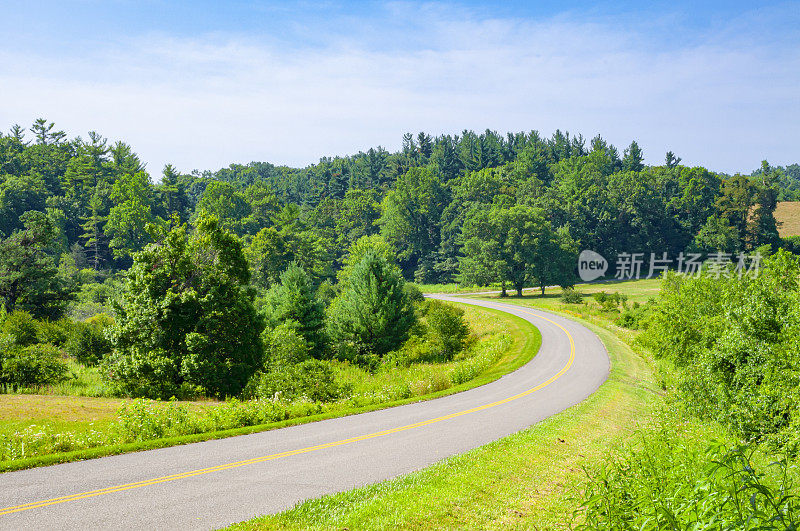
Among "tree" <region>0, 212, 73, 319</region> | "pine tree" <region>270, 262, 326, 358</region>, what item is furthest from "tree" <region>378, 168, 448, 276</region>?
"pine tree" <region>270, 262, 326, 358</region>

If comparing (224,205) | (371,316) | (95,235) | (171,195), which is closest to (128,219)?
(95,235)

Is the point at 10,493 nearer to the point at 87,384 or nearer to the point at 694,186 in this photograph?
the point at 87,384

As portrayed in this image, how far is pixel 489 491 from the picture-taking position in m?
9.75

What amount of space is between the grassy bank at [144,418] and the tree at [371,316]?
10.8m

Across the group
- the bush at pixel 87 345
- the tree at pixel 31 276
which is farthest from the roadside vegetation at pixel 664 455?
the tree at pixel 31 276

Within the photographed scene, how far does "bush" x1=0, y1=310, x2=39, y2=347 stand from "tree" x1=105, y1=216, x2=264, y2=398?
11.5 metres

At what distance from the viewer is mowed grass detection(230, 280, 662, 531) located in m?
8.30

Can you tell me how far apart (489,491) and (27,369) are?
89.9 ft

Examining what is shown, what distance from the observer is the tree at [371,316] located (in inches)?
1534

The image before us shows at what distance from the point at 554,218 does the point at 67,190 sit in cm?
10855

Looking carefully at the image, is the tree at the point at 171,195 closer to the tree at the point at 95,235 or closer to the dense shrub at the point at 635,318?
the tree at the point at 95,235

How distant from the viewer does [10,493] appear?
9617 mm

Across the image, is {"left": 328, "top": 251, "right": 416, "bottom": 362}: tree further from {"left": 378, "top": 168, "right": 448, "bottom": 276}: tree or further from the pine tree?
{"left": 378, "top": 168, "right": 448, "bottom": 276}: tree

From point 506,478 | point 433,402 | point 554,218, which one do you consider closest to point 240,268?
point 433,402
